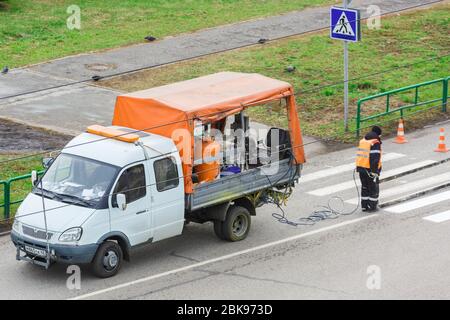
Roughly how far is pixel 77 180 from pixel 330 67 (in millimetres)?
16502

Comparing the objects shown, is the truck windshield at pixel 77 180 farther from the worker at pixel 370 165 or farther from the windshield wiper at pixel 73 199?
the worker at pixel 370 165

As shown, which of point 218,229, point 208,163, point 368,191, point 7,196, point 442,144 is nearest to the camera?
point 208,163

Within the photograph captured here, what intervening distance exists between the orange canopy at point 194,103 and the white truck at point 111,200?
0.16 metres

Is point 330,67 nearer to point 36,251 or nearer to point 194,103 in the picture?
point 194,103

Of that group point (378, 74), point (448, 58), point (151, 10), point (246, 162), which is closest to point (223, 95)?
point (246, 162)

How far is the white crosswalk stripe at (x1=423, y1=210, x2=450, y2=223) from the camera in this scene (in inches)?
846

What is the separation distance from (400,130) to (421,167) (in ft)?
7.83

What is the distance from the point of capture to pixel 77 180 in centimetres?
1875

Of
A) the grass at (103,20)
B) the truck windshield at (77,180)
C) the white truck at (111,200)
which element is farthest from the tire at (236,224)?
the grass at (103,20)

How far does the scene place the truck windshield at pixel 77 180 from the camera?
18406 millimetres

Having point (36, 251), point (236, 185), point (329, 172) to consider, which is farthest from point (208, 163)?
point (329, 172)

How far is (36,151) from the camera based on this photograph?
25906 mm

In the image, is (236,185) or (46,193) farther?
(236,185)
